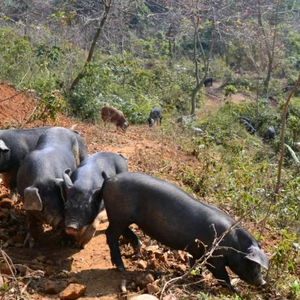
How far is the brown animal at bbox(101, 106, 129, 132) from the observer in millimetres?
11555

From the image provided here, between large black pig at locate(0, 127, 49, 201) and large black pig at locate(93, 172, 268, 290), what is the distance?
66.0 inches

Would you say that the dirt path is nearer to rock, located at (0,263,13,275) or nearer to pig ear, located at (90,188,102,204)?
rock, located at (0,263,13,275)

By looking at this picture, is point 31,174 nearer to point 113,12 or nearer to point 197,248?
point 197,248

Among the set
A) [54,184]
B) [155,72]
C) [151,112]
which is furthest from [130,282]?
[155,72]

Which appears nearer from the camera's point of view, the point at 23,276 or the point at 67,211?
the point at 23,276

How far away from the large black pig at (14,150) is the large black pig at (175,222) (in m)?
1.68

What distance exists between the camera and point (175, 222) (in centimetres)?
437

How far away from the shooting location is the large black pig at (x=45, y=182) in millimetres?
4395

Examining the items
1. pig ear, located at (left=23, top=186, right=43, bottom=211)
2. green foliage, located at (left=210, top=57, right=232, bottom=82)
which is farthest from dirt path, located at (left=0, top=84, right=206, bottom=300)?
green foliage, located at (left=210, top=57, right=232, bottom=82)

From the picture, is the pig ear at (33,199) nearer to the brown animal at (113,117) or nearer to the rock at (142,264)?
the rock at (142,264)

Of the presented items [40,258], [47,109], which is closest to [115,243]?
[40,258]

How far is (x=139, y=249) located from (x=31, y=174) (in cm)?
125

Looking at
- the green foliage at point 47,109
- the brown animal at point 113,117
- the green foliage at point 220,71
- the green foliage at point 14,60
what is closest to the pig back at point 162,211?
the green foliage at point 47,109

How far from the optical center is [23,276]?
156 inches
